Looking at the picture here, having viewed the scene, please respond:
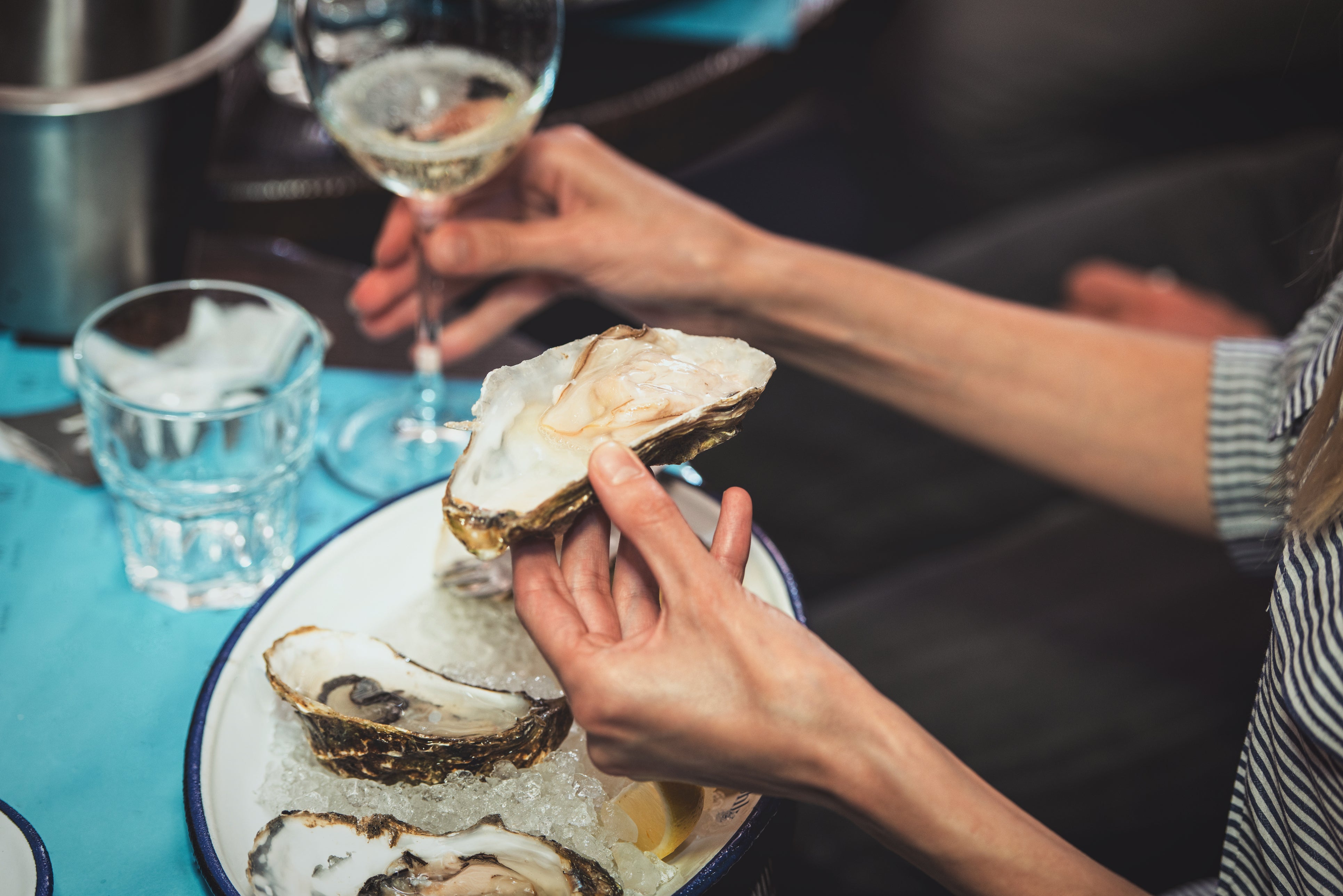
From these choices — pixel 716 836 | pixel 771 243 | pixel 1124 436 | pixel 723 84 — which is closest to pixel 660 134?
pixel 723 84

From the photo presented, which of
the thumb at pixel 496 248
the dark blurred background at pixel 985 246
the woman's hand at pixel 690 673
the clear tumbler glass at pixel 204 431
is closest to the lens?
the woman's hand at pixel 690 673

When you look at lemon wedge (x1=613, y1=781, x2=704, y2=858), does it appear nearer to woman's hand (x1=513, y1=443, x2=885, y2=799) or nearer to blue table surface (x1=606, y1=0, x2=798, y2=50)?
woman's hand (x1=513, y1=443, x2=885, y2=799)

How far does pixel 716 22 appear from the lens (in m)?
1.29

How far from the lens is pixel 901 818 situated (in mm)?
497

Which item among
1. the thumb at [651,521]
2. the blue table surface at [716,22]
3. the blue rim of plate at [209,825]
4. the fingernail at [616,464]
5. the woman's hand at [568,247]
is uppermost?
the fingernail at [616,464]

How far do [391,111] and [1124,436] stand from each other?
2.00ft

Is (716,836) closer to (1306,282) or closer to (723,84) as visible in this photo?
(723,84)

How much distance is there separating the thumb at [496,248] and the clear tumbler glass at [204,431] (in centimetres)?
13

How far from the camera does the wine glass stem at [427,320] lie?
80cm

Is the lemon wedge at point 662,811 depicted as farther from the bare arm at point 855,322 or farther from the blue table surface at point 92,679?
the bare arm at point 855,322

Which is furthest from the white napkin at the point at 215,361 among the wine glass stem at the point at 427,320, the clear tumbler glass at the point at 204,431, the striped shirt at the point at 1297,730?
the striped shirt at the point at 1297,730

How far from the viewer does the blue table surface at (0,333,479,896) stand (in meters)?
0.55

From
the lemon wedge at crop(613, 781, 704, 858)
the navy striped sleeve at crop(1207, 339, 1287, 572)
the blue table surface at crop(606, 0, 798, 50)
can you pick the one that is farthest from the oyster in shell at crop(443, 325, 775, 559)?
the blue table surface at crop(606, 0, 798, 50)

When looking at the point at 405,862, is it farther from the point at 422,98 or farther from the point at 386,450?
the point at 422,98
